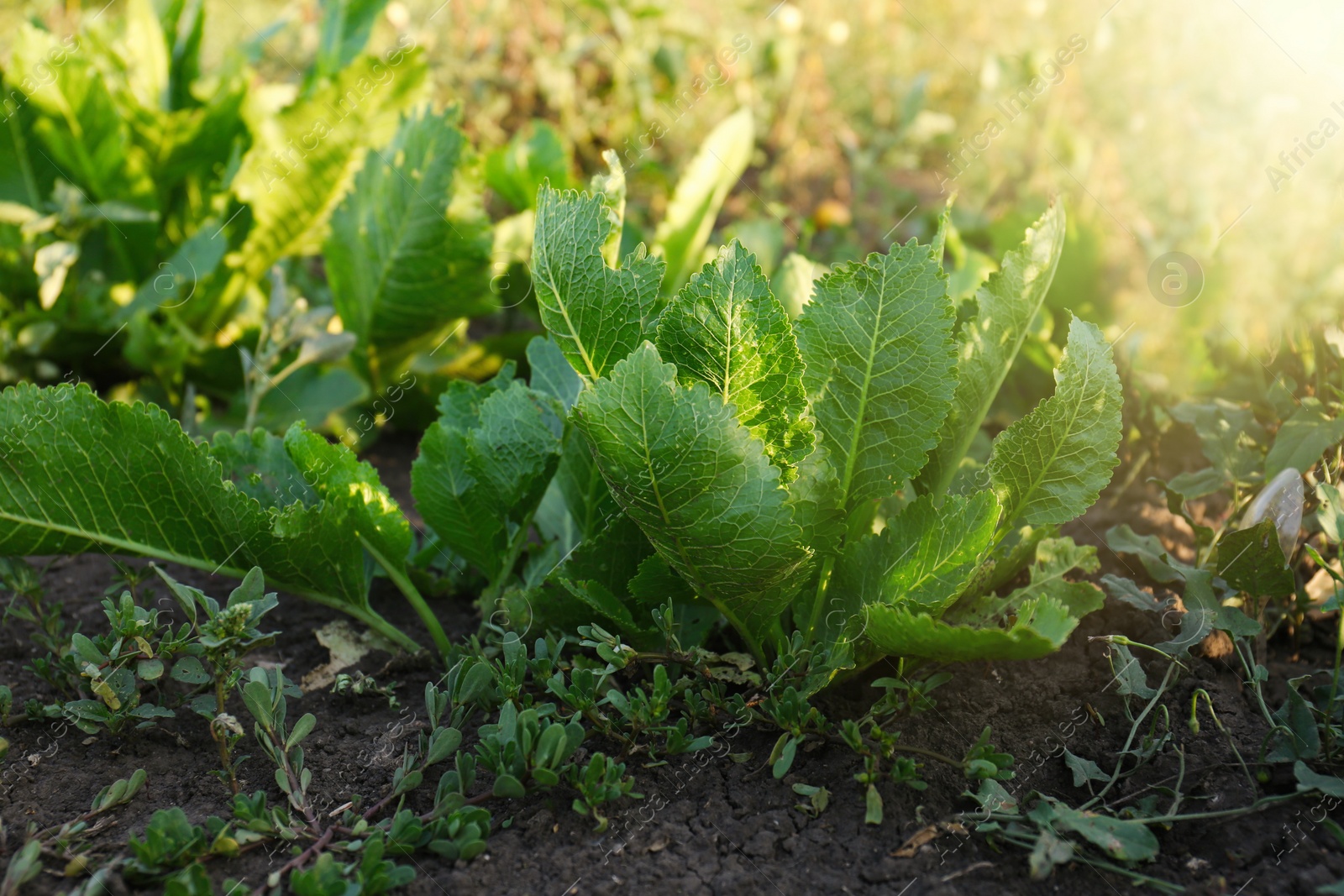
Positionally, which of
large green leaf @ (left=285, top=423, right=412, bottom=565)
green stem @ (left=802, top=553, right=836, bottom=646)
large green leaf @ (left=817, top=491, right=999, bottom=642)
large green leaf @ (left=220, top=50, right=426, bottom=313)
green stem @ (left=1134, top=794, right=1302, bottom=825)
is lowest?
green stem @ (left=1134, top=794, right=1302, bottom=825)

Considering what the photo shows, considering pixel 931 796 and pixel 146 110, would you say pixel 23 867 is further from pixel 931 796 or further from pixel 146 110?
pixel 146 110

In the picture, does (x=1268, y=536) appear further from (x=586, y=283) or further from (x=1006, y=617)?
(x=586, y=283)

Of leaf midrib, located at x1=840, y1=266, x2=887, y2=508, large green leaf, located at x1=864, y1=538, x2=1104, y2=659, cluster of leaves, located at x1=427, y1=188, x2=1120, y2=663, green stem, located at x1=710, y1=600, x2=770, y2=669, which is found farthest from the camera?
green stem, located at x1=710, y1=600, x2=770, y2=669

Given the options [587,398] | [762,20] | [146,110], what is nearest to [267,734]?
[587,398]

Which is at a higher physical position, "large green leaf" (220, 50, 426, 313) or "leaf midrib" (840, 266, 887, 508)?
"large green leaf" (220, 50, 426, 313)

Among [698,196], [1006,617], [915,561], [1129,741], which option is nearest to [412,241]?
[698,196]

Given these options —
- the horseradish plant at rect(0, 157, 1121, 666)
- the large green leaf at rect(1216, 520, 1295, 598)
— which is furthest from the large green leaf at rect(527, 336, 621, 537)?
the large green leaf at rect(1216, 520, 1295, 598)

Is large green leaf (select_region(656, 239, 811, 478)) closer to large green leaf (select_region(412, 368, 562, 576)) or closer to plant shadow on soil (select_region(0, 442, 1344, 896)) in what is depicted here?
large green leaf (select_region(412, 368, 562, 576))
